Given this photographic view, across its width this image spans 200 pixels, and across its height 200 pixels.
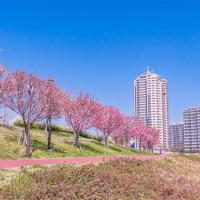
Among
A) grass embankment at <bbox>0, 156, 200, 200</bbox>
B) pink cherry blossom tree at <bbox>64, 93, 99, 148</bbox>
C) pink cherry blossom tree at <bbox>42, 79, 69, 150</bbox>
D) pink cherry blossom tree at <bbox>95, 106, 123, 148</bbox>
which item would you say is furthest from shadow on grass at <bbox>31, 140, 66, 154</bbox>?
grass embankment at <bbox>0, 156, 200, 200</bbox>

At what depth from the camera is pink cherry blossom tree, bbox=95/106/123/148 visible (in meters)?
74.2

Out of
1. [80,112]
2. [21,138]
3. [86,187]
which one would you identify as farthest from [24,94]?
[86,187]

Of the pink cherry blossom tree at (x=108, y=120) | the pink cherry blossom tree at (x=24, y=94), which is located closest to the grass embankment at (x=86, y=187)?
the pink cherry blossom tree at (x=24, y=94)

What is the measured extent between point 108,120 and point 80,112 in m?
17.5

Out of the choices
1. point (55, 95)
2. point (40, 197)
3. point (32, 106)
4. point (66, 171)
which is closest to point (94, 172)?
point (66, 171)

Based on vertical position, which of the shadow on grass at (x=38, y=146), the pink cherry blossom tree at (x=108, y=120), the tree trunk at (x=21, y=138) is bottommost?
the shadow on grass at (x=38, y=146)

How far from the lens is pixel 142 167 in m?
20.3

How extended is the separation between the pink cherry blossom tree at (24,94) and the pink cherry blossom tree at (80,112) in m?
14.8

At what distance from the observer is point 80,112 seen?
199 feet

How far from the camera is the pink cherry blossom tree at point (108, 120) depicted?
244 feet

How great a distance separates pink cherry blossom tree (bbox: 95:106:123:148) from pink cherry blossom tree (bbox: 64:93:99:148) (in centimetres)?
903

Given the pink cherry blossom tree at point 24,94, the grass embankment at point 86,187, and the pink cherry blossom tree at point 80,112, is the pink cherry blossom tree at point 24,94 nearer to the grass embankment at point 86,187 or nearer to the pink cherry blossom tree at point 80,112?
the pink cherry blossom tree at point 80,112

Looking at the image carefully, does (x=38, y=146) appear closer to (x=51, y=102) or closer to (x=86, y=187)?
(x=51, y=102)

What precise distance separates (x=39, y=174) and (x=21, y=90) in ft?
96.8
